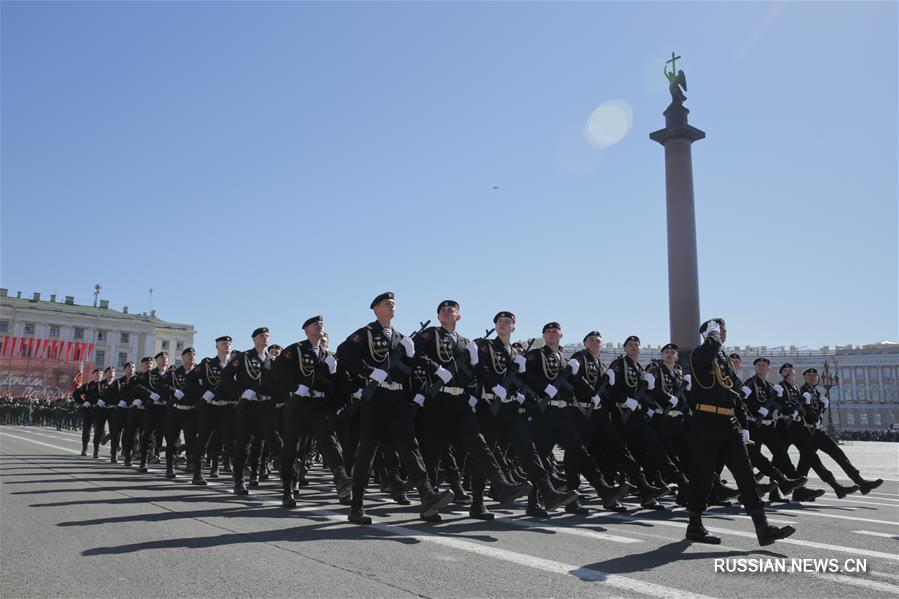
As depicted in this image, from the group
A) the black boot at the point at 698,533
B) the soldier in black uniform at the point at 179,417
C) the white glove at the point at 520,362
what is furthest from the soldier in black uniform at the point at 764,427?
the soldier in black uniform at the point at 179,417

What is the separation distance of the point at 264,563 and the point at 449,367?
3.37 m

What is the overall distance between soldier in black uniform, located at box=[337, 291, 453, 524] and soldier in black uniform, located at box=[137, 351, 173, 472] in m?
7.59

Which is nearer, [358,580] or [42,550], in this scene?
[358,580]

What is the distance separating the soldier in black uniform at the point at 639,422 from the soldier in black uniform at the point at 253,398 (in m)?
4.75

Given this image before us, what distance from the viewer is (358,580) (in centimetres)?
470

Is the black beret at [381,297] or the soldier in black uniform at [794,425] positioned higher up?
the black beret at [381,297]

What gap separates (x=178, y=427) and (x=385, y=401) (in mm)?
7833

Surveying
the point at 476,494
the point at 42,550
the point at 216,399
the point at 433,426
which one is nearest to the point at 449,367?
the point at 433,426

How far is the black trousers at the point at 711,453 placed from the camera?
6781 millimetres

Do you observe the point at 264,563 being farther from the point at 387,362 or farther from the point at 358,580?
the point at 387,362

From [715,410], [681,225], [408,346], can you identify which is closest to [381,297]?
[408,346]

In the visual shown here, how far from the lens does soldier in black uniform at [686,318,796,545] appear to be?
22.0 ft

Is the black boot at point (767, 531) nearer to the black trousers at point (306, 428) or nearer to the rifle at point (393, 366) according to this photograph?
the rifle at point (393, 366)

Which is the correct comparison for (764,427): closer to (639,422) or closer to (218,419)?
(639,422)
